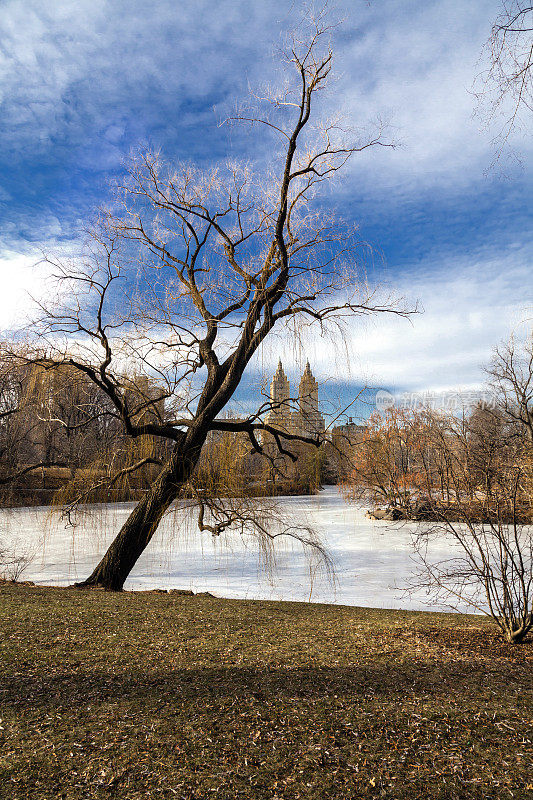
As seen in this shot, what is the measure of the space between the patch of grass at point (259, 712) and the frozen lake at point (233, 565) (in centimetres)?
223

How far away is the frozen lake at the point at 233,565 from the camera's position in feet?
25.0

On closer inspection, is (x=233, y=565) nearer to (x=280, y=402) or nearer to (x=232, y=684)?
(x=280, y=402)

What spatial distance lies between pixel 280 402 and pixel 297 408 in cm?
24

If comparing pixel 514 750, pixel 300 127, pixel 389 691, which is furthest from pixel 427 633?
pixel 300 127

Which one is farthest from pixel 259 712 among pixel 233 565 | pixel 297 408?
pixel 233 565

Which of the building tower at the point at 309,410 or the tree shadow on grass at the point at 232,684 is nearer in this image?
the tree shadow on grass at the point at 232,684

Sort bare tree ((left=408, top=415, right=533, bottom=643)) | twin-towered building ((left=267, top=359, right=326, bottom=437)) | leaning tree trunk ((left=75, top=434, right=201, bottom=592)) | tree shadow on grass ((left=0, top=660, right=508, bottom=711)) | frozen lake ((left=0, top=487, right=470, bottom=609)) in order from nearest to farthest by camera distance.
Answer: tree shadow on grass ((left=0, top=660, right=508, bottom=711)) < bare tree ((left=408, top=415, right=533, bottom=643)) < twin-towered building ((left=267, top=359, right=326, bottom=437)) < leaning tree trunk ((left=75, top=434, right=201, bottom=592)) < frozen lake ((left=0, top=487, right=470, bottom=609))

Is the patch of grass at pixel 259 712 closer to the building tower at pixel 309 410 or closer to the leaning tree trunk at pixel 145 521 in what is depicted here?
the leaning tree trunk at pixel 145 521

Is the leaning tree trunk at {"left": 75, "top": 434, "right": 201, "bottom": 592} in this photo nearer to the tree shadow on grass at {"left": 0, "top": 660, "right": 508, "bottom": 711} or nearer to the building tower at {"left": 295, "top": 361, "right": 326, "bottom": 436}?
the building tower at {"left": 295, "top": 361, "right": 326, "bottom": 436}

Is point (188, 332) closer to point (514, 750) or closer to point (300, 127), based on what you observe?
point (300, 127)

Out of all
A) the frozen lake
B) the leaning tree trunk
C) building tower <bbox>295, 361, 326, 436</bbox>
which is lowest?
the frozen lake

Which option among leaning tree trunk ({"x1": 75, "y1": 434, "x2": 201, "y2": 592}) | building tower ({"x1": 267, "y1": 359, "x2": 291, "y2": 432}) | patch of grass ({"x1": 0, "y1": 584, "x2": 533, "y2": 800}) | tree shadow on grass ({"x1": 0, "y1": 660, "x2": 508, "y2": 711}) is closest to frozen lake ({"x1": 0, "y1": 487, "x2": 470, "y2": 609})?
leaning tree trunk ({"x1": 75, "y1": 434, "x2": 201, "y2": 592})

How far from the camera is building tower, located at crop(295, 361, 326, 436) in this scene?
607 centimetres

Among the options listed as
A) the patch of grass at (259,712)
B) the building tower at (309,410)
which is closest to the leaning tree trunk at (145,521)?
the building tower at (309,410)
